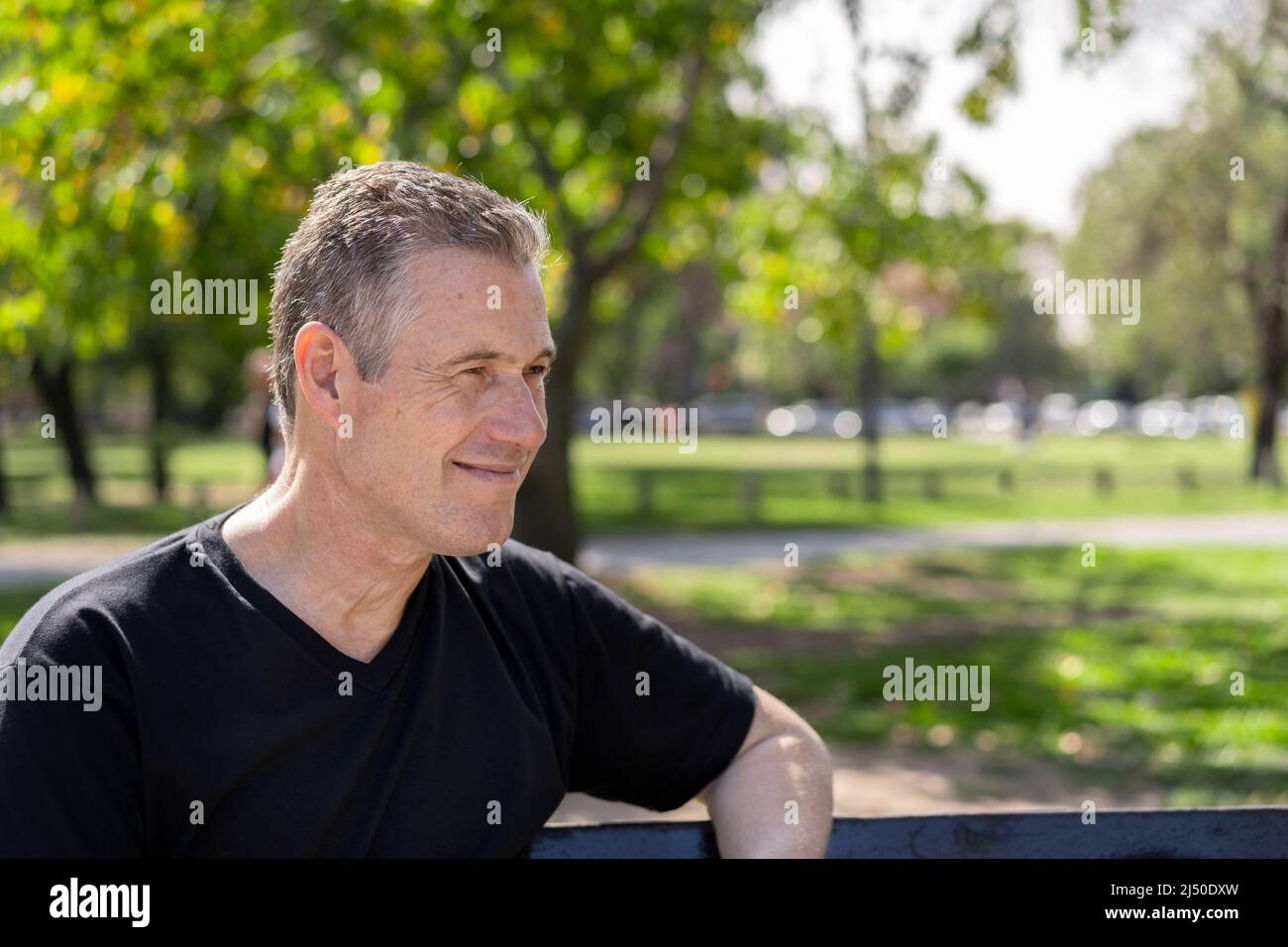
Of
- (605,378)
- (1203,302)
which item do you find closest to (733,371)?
(605,378)

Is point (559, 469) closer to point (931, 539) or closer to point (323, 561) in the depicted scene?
point (931, 539)

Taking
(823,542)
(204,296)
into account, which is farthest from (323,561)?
(823,542)

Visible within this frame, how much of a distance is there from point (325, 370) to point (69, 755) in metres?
0.58

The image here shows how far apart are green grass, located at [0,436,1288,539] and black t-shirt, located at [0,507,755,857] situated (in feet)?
50.3

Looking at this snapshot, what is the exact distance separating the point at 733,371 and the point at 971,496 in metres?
39.4

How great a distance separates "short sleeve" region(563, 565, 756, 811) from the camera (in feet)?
7.48

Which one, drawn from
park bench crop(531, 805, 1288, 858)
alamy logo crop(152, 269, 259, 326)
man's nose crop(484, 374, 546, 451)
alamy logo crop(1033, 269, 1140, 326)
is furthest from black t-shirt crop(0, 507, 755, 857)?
alamy logo crop(1033, 269, 1140, 326)

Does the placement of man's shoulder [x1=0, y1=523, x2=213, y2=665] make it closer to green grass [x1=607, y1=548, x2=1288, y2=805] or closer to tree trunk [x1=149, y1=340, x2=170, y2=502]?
green grass [x1=607, y1=548, x2=1288, y2=805]

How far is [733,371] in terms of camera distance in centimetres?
6312

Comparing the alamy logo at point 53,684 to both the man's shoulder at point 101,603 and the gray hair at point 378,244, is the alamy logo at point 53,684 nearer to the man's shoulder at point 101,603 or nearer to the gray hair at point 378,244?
the man's shoulder at point 101,603

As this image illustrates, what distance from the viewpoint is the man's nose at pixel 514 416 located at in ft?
6.37

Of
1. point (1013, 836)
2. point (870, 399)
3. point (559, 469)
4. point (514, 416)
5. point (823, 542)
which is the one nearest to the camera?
point (514, 416)

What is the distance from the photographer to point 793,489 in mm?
25031

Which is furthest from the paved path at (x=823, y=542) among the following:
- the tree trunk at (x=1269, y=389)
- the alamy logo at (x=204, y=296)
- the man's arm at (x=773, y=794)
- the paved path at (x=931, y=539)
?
the man's arm at (x=773, y=794)
